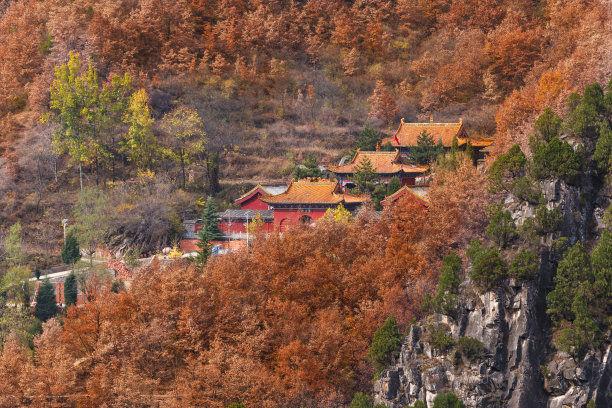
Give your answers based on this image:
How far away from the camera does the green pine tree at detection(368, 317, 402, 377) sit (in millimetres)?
28062

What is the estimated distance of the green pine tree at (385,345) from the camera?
28062mm

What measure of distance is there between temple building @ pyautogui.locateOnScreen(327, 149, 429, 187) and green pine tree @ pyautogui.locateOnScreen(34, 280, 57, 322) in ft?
49.0

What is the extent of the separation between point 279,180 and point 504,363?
23866mm

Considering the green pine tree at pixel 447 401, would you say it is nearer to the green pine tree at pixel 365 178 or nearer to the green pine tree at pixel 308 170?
the green pine tree at pixel 365 178

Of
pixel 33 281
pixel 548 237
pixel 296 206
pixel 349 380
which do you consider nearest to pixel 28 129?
pixel 33 281

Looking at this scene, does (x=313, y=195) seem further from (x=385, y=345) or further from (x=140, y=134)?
(x=385, y=345)

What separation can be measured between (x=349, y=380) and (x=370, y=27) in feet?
114

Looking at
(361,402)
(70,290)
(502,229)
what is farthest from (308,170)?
(361,402)

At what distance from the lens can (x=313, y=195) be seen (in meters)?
42.7

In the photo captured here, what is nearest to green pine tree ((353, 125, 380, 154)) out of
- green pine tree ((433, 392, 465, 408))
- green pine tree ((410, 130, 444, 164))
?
green pine tree ((410, 130, 444, 164))

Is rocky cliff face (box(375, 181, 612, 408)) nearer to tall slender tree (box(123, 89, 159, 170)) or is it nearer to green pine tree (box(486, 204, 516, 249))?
green pine tree (box(486, 204, 516, 249))

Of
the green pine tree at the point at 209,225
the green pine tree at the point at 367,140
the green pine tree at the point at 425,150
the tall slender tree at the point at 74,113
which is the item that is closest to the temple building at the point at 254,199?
the green pine tree at the point at 209,225

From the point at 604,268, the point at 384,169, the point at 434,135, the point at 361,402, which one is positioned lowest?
the point at 361,402

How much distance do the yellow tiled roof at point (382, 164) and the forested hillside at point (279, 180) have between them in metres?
3.80
